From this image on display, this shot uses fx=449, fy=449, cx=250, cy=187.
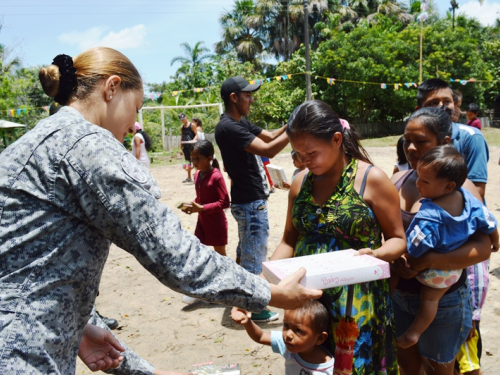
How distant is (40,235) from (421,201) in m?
1.84

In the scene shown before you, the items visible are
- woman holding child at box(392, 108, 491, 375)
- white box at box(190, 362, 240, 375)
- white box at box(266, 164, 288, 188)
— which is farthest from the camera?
white box at box(266, 164, 288, 188)

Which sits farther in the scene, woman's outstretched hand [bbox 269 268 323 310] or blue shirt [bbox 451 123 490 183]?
blue shirt [bbox 451 123 490 183]

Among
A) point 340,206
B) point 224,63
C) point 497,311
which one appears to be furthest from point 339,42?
point 340,206

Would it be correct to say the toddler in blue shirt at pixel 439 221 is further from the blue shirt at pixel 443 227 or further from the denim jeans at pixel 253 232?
the denim jeans at pixel 253 232

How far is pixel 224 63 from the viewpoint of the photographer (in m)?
30.3

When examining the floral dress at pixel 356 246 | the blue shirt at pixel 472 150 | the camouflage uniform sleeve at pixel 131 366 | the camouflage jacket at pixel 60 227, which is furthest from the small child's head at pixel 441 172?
the camouflage uniform sleeve at pixel 131 366

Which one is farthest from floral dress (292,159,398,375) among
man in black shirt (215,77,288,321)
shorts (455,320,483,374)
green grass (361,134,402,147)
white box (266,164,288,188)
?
green grass (361,134,402,147)

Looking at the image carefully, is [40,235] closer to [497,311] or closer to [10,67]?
[497,311]

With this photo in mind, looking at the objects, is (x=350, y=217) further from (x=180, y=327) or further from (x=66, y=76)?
(x=180, y=327)

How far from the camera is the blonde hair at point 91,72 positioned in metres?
1.54

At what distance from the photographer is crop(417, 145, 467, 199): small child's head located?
7.33 feet

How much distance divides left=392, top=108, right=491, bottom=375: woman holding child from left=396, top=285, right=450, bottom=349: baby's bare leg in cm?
9

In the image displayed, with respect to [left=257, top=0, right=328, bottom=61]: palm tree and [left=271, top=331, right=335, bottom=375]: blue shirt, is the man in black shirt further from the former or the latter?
[left=257, top=0, right=328, bottom=61]: palm tree

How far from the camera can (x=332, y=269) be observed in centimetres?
179
